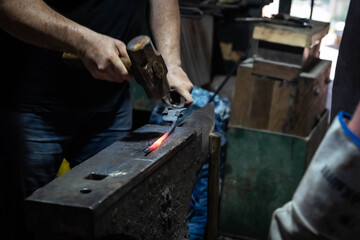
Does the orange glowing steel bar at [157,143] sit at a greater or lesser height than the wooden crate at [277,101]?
greater

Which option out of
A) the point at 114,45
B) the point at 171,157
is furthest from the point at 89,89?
the point at 171,157

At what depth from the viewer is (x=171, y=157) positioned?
5.09 feet

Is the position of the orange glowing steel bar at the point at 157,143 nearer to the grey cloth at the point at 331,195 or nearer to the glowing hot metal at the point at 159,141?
the glowing hot metal at the point at 159,141

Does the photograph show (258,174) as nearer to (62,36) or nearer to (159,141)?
(159,141)

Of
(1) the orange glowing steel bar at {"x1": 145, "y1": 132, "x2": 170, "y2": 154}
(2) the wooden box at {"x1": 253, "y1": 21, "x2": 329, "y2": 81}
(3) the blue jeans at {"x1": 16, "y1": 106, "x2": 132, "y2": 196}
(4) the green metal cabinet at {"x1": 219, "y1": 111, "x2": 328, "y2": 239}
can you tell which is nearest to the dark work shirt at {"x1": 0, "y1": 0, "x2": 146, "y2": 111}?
(3) the blue jeans at {"x1": 16, "y1": 106, "x2": 132, "y2": 196}

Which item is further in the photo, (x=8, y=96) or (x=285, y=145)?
(x=285, y=145)

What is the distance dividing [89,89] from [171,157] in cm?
67

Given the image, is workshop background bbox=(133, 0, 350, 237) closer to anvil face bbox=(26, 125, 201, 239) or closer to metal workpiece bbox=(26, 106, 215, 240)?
metal workpiece bbox=(26, 106, 215, 240)

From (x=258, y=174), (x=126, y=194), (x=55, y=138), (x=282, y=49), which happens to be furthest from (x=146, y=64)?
(x=258, y=174)

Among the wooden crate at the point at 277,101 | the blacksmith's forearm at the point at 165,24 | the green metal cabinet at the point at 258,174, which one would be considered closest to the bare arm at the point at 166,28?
Answer: the blacksmith's forearm at the point at 165,24

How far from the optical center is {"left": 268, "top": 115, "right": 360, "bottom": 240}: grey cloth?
79 cm

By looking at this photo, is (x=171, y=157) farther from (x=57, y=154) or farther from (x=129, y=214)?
(x=57, y=154)

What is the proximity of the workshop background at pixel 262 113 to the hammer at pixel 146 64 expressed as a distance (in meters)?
1.00

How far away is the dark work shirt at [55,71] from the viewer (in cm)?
193
